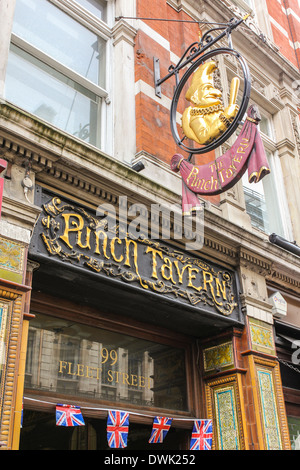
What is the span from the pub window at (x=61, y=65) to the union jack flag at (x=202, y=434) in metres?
4.04

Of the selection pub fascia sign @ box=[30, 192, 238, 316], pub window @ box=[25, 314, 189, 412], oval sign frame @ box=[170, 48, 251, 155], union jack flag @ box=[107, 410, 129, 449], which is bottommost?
union jack flag @ box=[107, 410, 129, 449]

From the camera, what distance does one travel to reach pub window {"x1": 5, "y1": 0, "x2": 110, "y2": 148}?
21.8 feet

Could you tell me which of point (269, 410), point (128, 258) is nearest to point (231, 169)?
point (128, 258)

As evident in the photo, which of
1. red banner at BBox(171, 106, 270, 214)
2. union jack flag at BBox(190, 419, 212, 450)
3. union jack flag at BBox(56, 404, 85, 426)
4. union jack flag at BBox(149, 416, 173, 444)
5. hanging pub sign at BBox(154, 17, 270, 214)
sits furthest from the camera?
union jack flag at BBox(190, 419, 212, 450)

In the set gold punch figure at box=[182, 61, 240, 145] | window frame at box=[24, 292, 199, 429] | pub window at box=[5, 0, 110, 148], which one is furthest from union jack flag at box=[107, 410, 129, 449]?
pub window at box=[5, 0, 110, 148]

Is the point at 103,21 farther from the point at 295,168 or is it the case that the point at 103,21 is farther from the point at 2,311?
the point at 2,311

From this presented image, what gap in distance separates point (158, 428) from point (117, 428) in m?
0.74

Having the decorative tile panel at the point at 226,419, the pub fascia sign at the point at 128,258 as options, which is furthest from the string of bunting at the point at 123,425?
the pub fascia sign at the point at 128,258

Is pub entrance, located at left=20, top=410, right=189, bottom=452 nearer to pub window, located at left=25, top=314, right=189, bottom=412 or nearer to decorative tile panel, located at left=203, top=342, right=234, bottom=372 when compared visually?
pub window, located at left=25, top=314, right=189, bottom=412

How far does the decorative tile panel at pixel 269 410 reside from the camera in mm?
6618

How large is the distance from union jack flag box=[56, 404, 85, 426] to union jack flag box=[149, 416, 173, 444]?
48.1 inches

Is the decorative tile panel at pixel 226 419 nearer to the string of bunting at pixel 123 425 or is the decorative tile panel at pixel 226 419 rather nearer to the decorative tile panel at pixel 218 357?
the string of bunting at pixel 123 425

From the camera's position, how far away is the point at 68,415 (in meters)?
5.30
